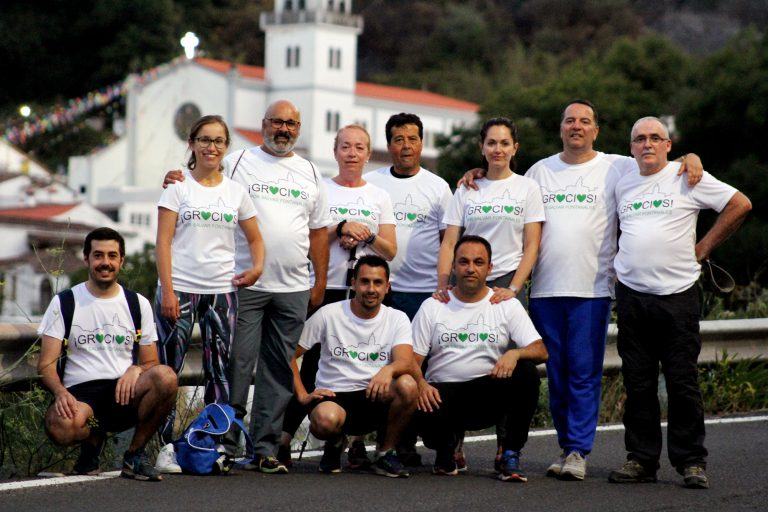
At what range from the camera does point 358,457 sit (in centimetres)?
934

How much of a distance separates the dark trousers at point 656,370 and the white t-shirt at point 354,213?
4.79ft

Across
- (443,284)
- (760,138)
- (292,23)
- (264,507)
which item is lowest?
(264,507)

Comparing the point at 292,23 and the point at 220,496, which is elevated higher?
the point at 292,23

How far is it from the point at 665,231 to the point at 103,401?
10.1 feet

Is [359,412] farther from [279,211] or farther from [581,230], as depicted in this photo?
[581,230]

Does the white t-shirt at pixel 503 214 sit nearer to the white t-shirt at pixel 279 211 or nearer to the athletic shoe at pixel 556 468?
the white t-shirt at pixel 279 211

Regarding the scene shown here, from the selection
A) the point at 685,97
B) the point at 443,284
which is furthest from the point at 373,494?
the point at 685,97

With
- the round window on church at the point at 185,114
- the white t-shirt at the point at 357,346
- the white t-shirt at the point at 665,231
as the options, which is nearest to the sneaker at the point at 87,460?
the white t-shirt at the point at 357,346

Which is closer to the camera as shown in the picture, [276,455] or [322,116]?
[276,455]

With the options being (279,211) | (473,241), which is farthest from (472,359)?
(279,211)

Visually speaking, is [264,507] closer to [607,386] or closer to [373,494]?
[373,494]

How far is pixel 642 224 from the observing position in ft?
29.9

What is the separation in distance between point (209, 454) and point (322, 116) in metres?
90.6

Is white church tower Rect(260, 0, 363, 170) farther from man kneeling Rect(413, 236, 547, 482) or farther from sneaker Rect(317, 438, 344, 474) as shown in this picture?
sneaker Rect(317, 438, 344, 474)
